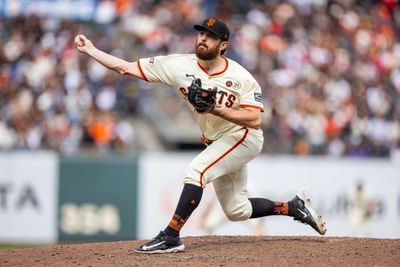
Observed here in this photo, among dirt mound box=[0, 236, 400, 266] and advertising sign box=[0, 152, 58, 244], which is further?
advertising sign box=[0, 152, 58, 244]

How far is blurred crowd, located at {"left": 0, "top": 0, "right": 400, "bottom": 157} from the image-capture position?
1314 centimetres

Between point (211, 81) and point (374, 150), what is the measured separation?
343 inches

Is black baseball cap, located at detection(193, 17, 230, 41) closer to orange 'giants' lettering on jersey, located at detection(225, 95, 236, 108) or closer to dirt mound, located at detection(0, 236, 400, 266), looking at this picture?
orange 'giants' lettering on jersey, located at detection(225, 95, 236, 108)

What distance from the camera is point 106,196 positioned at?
39.4 ft

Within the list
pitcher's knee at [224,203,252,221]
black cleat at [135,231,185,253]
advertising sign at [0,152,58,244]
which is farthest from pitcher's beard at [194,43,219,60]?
advertising sign at [0,152,58,244]

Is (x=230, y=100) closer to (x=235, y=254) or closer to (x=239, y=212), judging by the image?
(x=239, y=212)

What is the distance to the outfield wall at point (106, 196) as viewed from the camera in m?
11.9

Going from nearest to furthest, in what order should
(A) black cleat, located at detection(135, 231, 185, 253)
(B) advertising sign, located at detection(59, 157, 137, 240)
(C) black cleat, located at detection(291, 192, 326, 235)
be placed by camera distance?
(A) black cleat, located at detection(135, 231, 185, 253)
(C) black cleat, located at detection(291, 192, 326, 235)
(B) advertising sign, located at detection(59, 157, 137, 240)

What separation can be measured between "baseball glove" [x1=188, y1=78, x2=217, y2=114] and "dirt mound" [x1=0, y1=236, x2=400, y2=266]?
4.58 ft

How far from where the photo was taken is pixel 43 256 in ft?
20.4

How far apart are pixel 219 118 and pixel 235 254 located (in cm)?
130

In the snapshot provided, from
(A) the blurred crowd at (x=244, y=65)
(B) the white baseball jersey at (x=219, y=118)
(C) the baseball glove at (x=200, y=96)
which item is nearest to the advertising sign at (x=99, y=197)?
(A) the blurred crowd at (x=244, y=65)

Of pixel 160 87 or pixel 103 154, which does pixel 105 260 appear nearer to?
pixel 103 154

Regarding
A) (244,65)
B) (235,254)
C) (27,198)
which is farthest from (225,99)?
(244,65)
